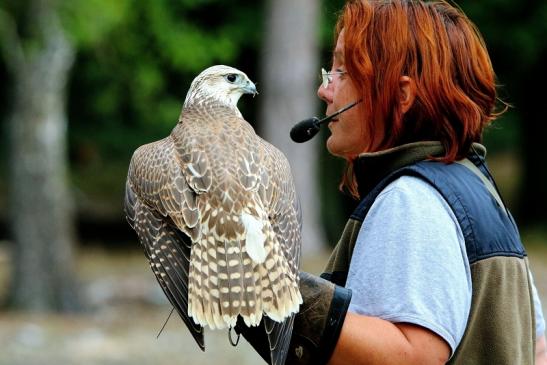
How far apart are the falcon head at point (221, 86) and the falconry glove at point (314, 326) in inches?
51.8

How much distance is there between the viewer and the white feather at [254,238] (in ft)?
9.66

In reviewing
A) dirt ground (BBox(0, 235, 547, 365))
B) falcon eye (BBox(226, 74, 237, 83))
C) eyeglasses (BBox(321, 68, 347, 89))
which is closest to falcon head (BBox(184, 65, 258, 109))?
falcon eye (BBox(226, 74, 237, 83))

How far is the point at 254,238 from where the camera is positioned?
2996 mm

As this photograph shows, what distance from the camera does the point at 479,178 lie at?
2969 mm

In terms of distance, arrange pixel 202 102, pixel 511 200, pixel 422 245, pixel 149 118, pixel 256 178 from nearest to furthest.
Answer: pixel 422 245 → pixel 256 178 → pixel 202 102 → pixel 149 118 → pixel 511 200

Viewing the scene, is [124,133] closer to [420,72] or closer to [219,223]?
[219,223]

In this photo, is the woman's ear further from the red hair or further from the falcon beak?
the falcon beak

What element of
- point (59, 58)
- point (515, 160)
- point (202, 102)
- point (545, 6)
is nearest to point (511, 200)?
point (515, 160)

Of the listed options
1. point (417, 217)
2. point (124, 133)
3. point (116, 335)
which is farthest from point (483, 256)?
point (124, 133)

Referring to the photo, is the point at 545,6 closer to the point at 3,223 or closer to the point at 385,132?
the point at 3,223

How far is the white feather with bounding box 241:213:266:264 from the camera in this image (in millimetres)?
2945

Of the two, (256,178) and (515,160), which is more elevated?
(256,178)

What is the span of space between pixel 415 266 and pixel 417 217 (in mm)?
123

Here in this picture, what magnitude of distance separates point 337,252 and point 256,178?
35cm
